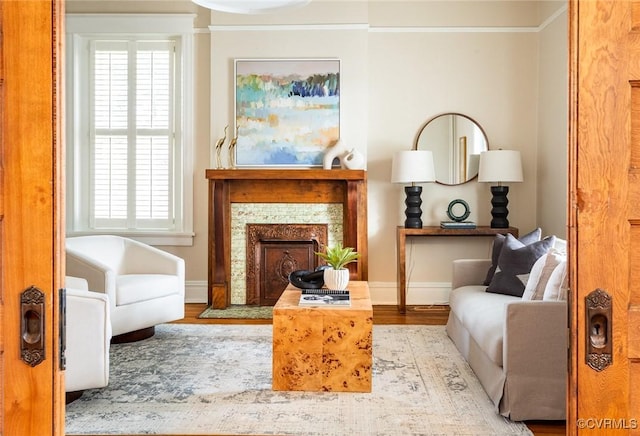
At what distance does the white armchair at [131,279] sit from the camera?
13.2ft

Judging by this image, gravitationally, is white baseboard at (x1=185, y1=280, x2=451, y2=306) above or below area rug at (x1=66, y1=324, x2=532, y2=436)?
above

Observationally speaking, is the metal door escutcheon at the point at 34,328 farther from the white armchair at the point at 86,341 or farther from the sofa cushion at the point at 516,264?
the sofa cushion at the point at 516,264

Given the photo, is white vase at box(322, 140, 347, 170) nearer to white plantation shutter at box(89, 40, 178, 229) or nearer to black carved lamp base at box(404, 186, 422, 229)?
black carved lamp base at box(404, 186, 422, 229)

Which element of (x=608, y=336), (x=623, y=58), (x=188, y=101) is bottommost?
(x=608, y=336)

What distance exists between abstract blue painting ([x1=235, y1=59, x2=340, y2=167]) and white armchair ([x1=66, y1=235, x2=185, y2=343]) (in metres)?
1.41

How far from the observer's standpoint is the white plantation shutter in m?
5.86

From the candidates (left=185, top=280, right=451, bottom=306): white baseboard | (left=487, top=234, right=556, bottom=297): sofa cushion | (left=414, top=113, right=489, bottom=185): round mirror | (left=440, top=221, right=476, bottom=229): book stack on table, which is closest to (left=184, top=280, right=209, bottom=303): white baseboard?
(left=185, top=280, right=451, bottom=306): white baseboard

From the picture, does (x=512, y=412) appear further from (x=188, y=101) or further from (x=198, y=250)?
(x=188, y=101)

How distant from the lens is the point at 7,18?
1110 mm

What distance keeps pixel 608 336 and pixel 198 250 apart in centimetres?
510

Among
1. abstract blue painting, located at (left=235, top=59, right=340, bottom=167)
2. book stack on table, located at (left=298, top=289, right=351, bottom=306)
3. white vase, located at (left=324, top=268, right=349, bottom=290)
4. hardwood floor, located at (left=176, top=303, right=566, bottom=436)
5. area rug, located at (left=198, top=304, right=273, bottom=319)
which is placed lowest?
hardwood floor, located at (left=176, top=303, right=566, bottom=436)

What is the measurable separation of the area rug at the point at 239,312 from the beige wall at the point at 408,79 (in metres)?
1.12

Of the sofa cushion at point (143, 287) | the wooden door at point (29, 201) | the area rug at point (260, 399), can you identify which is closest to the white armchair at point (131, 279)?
the sofa cushion at point (143, 287)

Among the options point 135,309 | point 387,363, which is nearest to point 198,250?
point 135,309
